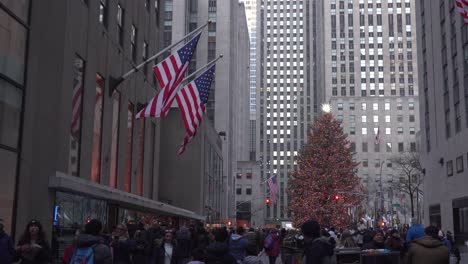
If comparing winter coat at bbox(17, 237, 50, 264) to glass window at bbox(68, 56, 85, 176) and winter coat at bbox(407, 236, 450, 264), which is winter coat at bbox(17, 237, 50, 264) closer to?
winter coat at bbox(407, 236, 450, 264)

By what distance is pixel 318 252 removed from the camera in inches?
295

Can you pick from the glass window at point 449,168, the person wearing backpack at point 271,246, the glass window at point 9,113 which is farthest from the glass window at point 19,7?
the glass window at point 449,168

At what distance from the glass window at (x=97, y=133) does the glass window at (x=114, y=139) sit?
5.81 ft

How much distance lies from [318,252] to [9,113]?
11.3 m

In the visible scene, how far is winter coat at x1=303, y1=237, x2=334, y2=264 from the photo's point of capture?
24.6 feet

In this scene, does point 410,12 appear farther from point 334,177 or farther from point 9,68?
point 9,68

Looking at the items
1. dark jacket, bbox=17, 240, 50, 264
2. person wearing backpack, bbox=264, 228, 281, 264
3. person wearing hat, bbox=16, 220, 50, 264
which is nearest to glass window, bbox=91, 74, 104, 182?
person wearing backpack, bbox=264, 228, 281, 264

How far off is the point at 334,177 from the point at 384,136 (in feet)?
258

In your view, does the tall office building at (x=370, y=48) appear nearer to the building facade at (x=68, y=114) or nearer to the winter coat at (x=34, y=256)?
the building facade at (x=68, y=114)

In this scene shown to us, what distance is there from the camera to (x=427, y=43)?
48688mm

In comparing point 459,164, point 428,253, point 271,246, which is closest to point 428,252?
point 428,253

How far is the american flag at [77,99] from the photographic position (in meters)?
20.1

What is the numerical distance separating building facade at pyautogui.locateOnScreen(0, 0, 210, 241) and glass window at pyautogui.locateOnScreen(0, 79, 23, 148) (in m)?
0.03

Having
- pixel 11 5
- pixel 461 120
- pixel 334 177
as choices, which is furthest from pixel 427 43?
pixel 11 5
